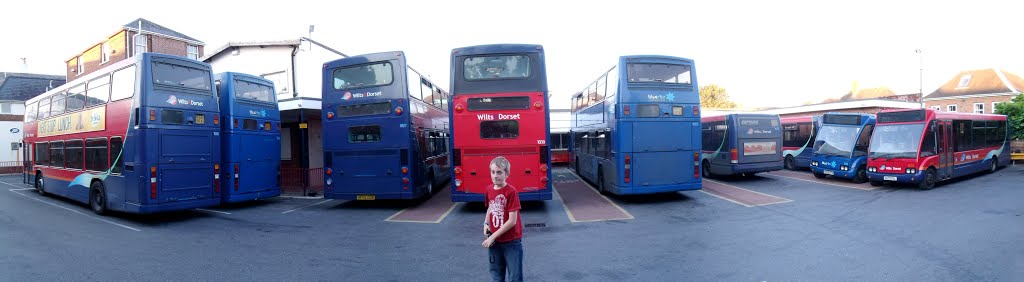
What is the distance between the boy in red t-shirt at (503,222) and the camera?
405 cm

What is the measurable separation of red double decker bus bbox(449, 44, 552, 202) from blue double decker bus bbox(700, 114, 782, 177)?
9246 millimetres

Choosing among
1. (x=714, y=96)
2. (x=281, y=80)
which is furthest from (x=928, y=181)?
(x=714, y=96)

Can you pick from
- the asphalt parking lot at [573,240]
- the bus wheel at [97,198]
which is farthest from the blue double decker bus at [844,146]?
the bus wheel at [97,198]

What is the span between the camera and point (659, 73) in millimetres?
11914

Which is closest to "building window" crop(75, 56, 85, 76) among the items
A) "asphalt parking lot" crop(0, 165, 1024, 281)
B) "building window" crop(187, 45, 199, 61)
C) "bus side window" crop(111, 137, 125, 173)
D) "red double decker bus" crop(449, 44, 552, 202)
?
"building window" crop(187, 45, 199, 61)

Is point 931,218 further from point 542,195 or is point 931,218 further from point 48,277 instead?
point 48,277

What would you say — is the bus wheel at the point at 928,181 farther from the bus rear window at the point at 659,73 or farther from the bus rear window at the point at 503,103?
the bus rear window at the point at 503,103

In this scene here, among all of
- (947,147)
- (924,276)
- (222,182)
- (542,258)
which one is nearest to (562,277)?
(542,258)

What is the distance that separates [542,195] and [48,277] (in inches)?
314

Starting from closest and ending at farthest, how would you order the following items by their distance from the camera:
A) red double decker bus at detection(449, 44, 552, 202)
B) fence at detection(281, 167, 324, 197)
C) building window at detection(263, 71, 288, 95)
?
1. red double decker bus at detection(449, 44, 552, 202)
2. fence at detection(281, 167, 324, 197)
3. building window at detection(263, 71, 288, 95)

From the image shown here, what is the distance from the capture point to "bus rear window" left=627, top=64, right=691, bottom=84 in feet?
38.5

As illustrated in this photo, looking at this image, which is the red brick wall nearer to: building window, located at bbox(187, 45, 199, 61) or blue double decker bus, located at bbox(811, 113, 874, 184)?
blue double decker bus, located at bbox(811, 113, 874, 184)

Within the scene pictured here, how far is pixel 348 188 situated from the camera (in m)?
12.1

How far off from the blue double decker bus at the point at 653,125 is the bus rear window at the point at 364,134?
5.68 metres
